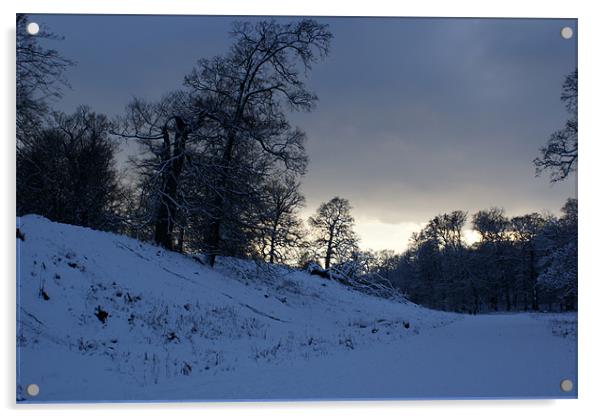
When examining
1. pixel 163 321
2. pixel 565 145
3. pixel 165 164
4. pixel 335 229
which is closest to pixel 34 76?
pixel 163 321

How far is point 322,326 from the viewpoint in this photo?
12391 millimetres

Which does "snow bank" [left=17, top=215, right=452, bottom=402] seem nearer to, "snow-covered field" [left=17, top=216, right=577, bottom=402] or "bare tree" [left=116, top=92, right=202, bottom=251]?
"snow-covered field" [left=17, top=216, right=577, bottom=402]

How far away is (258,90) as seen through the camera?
525 inches

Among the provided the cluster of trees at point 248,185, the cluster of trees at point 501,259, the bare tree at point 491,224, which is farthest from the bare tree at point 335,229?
the bare tree at point 491,224

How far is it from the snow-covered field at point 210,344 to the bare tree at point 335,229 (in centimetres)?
203

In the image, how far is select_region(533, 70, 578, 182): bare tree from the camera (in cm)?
821

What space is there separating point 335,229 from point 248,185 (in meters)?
4.49

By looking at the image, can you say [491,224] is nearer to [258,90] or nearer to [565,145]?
[565,145]

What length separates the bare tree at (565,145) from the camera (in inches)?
323

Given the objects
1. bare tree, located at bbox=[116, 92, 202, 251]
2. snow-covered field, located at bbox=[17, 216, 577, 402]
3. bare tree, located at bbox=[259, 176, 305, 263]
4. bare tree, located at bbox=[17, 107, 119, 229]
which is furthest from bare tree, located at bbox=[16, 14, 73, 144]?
bare tree, located at bbox=[259, 176, 305, 263]

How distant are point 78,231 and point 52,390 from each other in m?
5.60

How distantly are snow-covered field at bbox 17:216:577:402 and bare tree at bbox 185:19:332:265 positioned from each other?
377cm

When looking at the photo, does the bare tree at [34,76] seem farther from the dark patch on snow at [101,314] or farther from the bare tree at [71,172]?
the dark patch on snow at [101,314]

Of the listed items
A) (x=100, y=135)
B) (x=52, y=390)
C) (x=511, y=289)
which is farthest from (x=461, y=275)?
(x=100, y=135)
